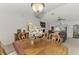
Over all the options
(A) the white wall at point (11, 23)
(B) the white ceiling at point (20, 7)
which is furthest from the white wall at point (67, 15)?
(A) the white wall at point (11, 23)

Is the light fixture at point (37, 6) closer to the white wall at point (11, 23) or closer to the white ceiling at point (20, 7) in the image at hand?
the white ceiling at point (20, 7)

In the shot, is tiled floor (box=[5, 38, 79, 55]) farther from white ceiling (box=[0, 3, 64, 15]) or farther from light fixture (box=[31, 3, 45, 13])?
light fixture (box=[31, 3, 45, 13])

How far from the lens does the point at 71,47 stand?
2076mm

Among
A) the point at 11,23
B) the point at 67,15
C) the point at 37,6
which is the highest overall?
the point at 37,6

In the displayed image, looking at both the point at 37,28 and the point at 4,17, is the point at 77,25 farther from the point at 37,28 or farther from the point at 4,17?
the point at 4,17

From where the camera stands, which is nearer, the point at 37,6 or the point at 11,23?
the point at 37,6

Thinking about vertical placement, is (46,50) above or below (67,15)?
below

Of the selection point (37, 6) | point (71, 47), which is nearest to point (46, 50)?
point (71, 47)

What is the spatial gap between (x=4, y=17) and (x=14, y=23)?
17 cm

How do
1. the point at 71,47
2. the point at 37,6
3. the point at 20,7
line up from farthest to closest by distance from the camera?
the point at 71,47, the point at 20,7, the point at 37,6

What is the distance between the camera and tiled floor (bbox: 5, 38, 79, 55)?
1.95m

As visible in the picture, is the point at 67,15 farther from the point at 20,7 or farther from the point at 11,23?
the point at 11,23

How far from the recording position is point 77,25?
6.56 feet
